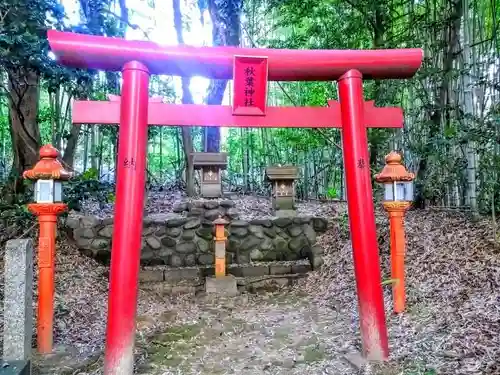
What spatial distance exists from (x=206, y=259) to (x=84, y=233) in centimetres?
180

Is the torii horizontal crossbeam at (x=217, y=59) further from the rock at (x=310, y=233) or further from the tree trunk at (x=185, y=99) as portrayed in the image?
the tree trunk at (x=185, y=99)

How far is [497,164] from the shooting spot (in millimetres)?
4605

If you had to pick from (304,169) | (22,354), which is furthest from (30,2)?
(304,169)

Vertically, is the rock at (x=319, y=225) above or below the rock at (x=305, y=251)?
above

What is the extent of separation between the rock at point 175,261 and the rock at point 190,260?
0.29ft

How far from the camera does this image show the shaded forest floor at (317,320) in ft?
Answer: 8.97

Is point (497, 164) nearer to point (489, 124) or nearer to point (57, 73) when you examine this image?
point (489, 124)

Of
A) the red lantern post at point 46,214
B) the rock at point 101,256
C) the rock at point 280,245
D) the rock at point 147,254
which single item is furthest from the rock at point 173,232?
the red lantern post at point 46,214

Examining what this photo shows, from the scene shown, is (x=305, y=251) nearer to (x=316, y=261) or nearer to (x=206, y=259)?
(x=316, y=261)

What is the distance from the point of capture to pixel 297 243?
19.7ft

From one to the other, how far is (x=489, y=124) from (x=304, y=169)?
5562mm

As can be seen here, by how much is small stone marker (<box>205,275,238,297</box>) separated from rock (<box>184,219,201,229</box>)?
1.09 meters

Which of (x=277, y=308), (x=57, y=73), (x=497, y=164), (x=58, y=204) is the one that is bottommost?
(x=277, y=308)

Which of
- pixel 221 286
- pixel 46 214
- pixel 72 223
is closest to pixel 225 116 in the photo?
pixel 46 214
